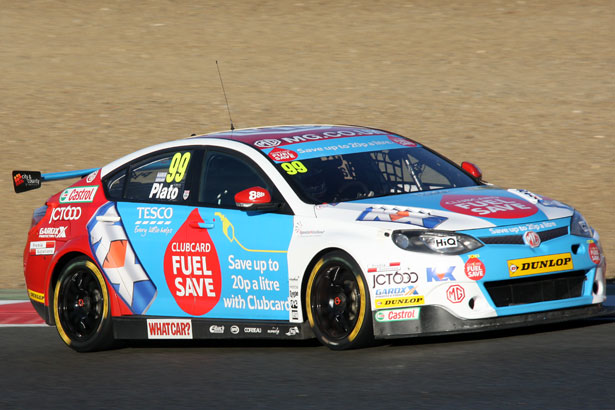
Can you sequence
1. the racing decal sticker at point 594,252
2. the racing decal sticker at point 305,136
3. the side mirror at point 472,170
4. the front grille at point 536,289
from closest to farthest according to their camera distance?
the front grille at point 536,289
the racing decal sticker at point 594,252
the racing decal sticker at point 305,136
the side mirror at point 472,170

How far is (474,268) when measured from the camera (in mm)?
7484

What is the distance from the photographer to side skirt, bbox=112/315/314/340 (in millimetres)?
7996

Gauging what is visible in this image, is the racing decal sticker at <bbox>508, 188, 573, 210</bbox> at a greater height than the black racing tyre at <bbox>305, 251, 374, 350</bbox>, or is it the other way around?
the racing decal sticker at <bbox>508, 188, 573, 210</bbox>

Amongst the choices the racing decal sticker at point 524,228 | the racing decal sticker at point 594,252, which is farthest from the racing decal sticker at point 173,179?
the racing decal sticker at point 594,252

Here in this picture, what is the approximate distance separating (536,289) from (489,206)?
0.64m

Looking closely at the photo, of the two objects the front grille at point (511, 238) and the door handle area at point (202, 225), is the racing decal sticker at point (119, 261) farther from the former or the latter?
the front grille at point (511, 238)

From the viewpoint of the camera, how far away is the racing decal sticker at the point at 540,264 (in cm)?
759

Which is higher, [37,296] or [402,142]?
[402,142]

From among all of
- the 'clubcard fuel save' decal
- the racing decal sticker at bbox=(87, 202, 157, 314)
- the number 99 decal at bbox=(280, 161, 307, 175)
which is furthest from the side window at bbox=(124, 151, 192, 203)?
the number 99 decal at bbox=(280, 161, 307, 175)

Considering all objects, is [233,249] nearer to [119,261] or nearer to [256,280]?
[256,280]

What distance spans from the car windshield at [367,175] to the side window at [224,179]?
0.25 meters

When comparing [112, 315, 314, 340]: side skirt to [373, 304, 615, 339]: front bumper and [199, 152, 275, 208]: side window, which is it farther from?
[199, 152, 275, 208]: side window

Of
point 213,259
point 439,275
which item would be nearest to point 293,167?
point 213,259

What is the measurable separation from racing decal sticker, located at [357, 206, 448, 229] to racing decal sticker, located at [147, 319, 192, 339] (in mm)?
1529
